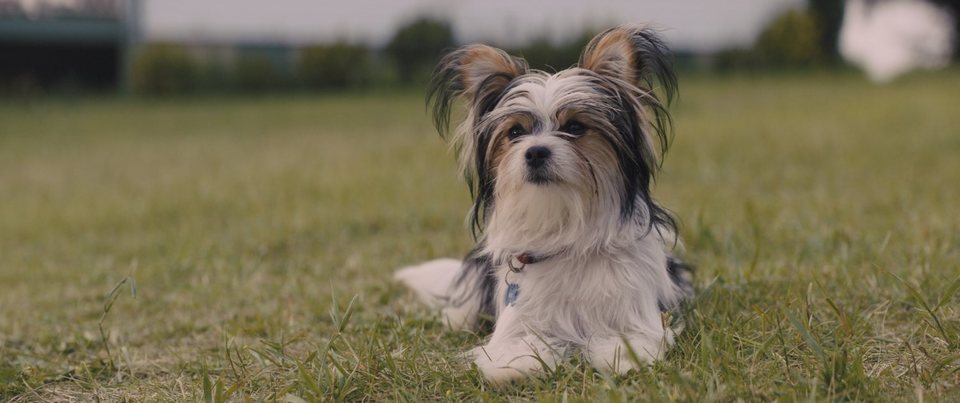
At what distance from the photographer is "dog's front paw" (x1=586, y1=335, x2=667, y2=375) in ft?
10.7

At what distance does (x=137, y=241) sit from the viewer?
7512mm

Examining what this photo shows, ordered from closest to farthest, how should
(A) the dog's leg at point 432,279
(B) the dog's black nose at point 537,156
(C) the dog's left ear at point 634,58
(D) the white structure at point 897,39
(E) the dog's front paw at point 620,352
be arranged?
(E) the dog's front paw at point 620,352, (B) the dog's black nose at point 537,156, (C) the dog's left ear at point 634,58, (A) the dog's leg at point 432,279, (D) the white structure at point 897,39

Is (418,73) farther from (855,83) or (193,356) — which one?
(193,356)

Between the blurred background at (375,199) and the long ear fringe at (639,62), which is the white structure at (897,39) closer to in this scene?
the blurred background at (375,199)

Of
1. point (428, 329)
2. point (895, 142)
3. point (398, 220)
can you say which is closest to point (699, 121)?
point (895, 142)

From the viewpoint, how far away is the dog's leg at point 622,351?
328cm

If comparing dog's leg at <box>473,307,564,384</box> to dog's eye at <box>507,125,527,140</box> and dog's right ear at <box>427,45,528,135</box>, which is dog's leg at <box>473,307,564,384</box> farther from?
dog's right ear at <box>427,45,528,135</box>

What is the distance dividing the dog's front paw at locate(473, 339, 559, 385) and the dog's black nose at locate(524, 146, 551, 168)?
26.3 inches

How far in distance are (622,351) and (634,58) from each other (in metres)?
1.12

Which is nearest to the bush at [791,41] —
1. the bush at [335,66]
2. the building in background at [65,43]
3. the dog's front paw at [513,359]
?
the bush at [335,66]

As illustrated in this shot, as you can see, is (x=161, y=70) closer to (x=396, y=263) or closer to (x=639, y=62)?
(x=396, y=263)

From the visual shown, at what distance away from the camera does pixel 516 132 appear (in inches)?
140

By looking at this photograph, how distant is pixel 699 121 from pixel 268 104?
10445 millimetres

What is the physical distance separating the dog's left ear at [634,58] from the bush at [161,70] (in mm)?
19264
